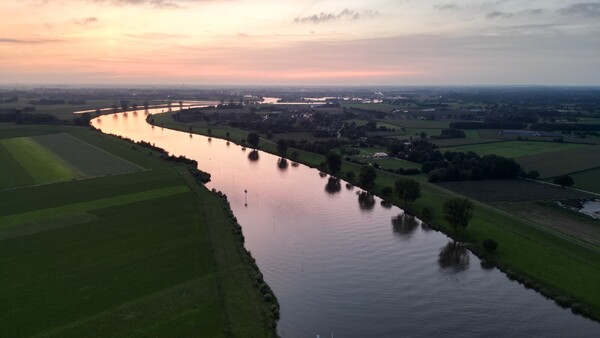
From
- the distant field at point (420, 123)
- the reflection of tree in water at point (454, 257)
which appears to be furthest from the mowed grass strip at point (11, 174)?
the distant field at point (420, 123)

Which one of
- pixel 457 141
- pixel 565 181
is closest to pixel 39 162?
pixel 565 181

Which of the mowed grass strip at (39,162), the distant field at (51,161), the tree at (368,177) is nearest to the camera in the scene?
the tree at (368,177)

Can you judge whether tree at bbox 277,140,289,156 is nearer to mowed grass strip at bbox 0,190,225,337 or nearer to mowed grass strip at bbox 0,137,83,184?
mowed grass strip at bbox 0,137,83,184

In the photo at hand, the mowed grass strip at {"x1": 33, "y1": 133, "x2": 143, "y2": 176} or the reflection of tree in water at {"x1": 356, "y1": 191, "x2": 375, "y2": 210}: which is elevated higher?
the mowed grass strip at {"x1": 33, "y1": 133, "x2": 143, "y2": 176}

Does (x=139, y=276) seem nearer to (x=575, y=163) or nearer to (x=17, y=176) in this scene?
(x=17, y=176)

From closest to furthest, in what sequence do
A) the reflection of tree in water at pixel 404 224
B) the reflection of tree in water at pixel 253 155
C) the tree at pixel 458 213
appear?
the tree at pixel 458 213 → the reflection of tree in water at pixel 404 224 → the reflection of tree in water at pixel 253 155

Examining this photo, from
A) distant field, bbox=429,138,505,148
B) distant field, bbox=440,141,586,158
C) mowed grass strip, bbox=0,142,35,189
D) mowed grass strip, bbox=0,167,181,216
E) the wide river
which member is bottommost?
the wide river

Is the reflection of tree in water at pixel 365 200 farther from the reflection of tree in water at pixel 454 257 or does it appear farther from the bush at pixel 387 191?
the reflection of tree in water at pixel 454 257

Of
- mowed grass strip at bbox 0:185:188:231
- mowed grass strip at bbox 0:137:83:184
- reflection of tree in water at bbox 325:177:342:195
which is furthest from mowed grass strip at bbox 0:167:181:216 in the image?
reflection of tree in water at bbox 325:177:342:195
